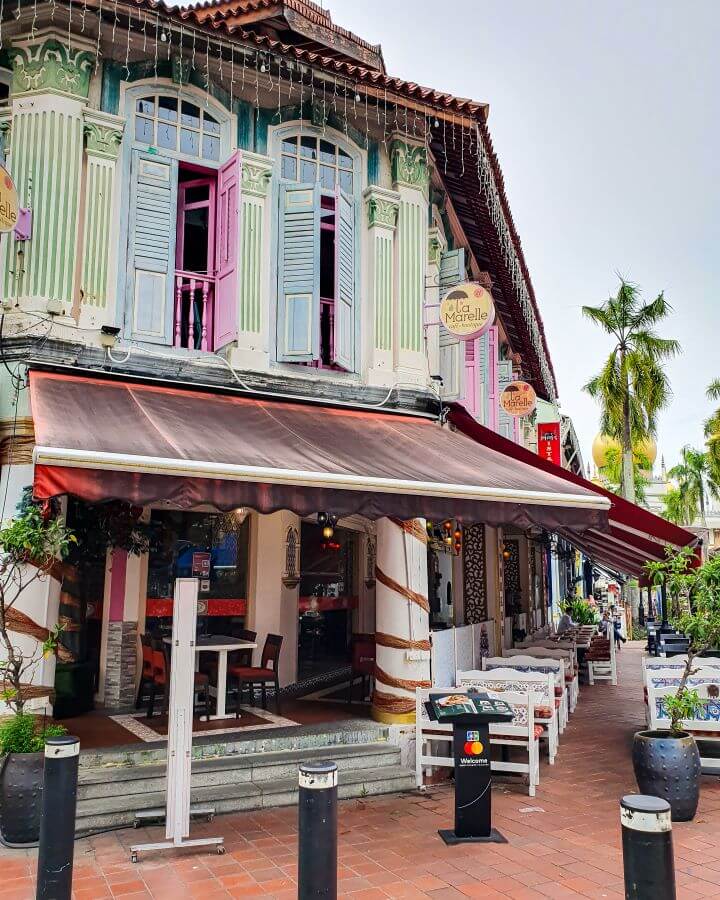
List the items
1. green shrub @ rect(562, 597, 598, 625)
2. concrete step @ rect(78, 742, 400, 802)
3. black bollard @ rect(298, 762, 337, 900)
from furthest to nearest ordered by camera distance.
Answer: green shrub @ rect(562, 597, 598, 625)
concrete step @ rect(78, 742, 400, 802)
black bollard @ rect(298, 762, 337, 900)

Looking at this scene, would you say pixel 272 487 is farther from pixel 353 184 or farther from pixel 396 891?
pixel 353 184

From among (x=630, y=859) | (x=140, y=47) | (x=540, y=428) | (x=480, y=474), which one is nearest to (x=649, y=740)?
(x=480, y=474)

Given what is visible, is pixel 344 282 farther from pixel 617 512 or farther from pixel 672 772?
pixel 672 772

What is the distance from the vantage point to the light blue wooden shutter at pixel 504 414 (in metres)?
15.0

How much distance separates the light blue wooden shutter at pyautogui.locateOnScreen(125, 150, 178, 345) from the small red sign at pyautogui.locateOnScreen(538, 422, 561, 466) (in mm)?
13484

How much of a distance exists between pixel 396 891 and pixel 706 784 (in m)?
4.43

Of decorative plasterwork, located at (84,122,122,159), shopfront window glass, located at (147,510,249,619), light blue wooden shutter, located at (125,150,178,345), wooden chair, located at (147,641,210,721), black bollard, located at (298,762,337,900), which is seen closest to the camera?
black bollard, located at (298,762,337,900)

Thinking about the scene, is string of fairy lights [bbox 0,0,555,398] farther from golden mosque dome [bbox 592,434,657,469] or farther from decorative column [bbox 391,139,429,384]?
golden mosque dome [bbox 592,434,657,469]

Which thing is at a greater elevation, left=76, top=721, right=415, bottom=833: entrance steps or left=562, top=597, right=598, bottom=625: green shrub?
left=562, top=597, right=598, bottom=625: green shrub

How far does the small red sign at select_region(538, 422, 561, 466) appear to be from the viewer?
784 inches

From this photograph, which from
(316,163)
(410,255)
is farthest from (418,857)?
(316,163)

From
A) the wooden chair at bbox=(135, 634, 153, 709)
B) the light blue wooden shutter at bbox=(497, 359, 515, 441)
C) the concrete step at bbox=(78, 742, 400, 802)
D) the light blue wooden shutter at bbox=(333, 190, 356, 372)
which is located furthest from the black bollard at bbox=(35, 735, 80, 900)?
the light blue wooden shutter at bbox=(497, 359, 515, 441)

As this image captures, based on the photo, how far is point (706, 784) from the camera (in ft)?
26.0

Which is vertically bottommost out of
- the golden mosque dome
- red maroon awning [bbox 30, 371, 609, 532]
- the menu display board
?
the menu display board
